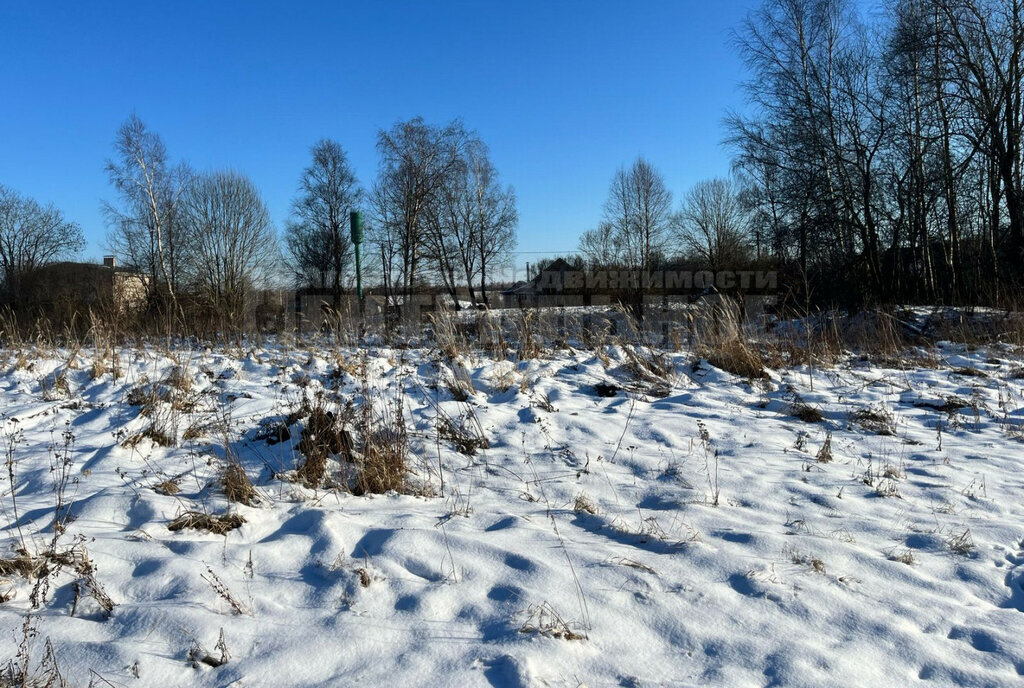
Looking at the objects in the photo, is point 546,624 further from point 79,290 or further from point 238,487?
point 79,290

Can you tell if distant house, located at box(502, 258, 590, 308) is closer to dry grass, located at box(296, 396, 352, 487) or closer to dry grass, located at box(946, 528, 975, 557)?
dry grass, located at box(296, 396, 352, 487)

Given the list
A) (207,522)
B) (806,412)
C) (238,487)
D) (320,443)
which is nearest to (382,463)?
(320,443)

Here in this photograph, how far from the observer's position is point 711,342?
6434 mm

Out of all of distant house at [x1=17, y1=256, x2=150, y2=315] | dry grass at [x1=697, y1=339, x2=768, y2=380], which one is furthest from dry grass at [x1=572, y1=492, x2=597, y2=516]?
distant house at [x1=17, y1=256, x2=150, y2=315]

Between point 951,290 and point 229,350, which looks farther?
point 951,290

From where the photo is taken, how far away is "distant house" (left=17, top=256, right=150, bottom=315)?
9680 millimetres

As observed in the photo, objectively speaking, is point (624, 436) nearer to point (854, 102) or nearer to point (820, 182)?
point (820, 182)

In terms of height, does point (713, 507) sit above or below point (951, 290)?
below

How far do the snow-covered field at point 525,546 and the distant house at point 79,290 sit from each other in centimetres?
606

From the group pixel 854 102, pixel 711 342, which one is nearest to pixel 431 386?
pixel 711 342

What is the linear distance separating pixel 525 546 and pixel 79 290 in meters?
14.4

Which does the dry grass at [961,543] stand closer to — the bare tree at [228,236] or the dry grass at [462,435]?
the dry grass at [462,435]

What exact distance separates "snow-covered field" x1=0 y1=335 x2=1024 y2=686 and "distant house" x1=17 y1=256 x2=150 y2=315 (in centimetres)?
606

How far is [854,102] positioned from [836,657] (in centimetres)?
1624
